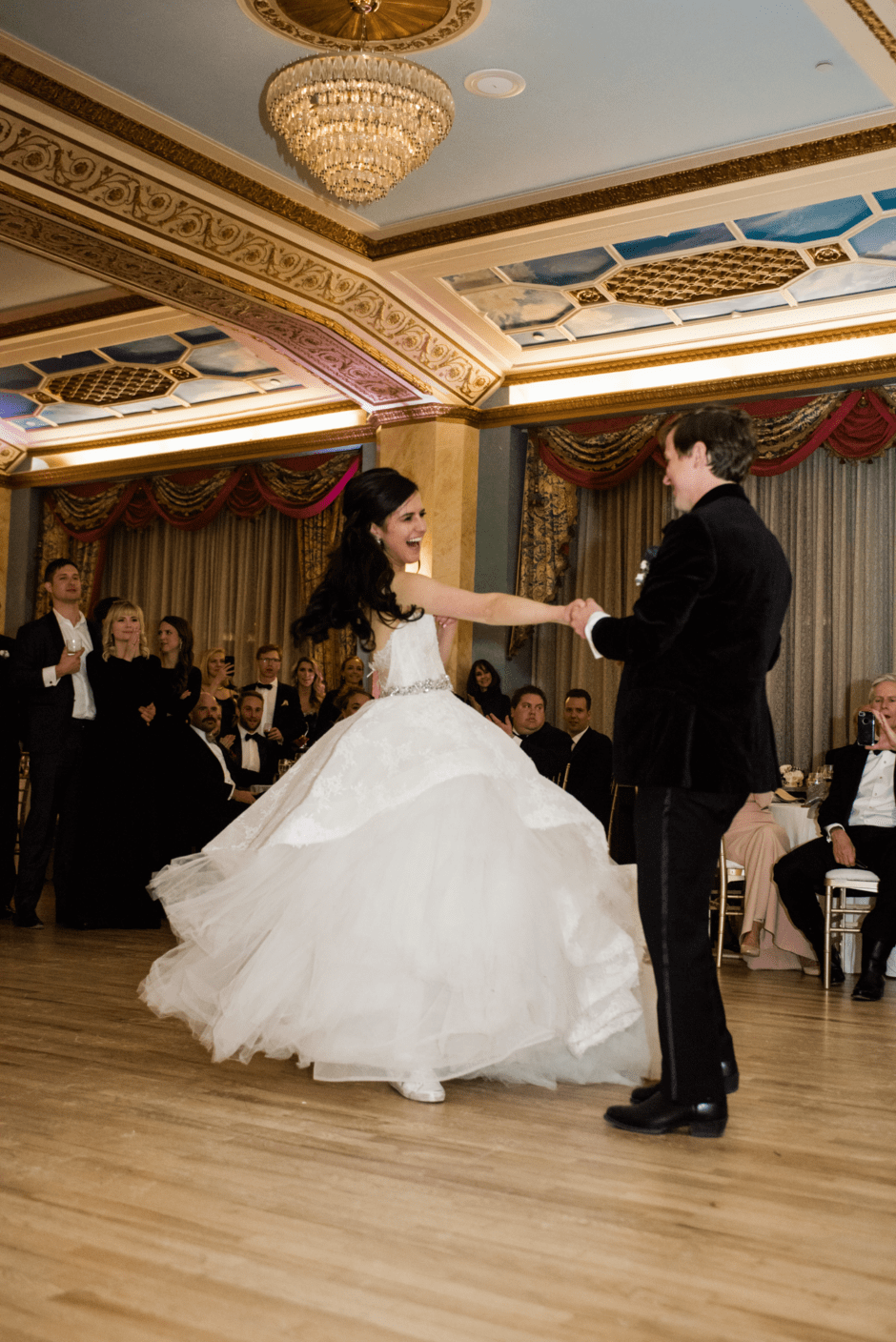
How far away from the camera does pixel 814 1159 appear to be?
99.6 inches

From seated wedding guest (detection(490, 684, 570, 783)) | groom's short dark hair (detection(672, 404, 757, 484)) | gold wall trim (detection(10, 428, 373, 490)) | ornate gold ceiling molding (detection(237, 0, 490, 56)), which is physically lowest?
seated wedding guest (detection(490, 684, 570, 783))

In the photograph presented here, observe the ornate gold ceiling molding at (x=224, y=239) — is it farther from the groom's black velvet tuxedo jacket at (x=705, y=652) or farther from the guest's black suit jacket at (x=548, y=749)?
the groom's black velvet tuxedo jacket at (x=705, y=652)

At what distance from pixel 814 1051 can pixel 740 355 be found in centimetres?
578

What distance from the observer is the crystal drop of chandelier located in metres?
5.20

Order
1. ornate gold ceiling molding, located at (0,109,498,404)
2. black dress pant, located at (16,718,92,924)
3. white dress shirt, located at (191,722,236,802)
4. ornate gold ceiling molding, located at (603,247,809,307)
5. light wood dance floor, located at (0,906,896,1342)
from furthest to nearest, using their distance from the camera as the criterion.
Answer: ornate gold ceiling molding, located at (603,247,809,307) → white dress shirt, located at (191,722,236,802) → ornate gold ceiling molding, located at (0,109,498,404) → black dress pant, located at (16,718,92,924) → light wood dance floor, located at (0,906,896,1342)

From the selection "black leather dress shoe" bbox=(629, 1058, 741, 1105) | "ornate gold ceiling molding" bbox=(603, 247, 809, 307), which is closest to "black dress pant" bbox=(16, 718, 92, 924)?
"black leather dress shoe" bbox=(629, 1058, 741, 1105)

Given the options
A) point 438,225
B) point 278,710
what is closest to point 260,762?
point 278,710

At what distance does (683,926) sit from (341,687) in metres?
6.15

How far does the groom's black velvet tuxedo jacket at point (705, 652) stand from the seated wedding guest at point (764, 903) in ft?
10.1

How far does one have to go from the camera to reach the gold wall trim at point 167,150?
580 cm

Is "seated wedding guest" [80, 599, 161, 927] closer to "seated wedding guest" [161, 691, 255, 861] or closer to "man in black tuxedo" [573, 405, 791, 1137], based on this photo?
"seated wedding guest" [161, 691, 255, 861]

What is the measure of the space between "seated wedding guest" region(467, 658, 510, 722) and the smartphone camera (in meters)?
3.89

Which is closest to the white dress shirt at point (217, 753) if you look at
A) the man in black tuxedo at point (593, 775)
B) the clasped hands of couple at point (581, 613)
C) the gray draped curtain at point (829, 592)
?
the man in black tuxedo at point (593, 775)

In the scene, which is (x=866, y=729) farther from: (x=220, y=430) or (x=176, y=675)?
(x=220, y=430)
